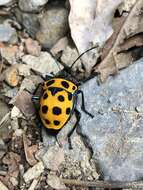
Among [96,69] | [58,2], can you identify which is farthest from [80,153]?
[58,2]

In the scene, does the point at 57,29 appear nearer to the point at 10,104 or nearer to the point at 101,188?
the point at 10,104

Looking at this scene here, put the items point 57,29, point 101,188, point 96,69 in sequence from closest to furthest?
point 101,188, point 96,69, point 57,29

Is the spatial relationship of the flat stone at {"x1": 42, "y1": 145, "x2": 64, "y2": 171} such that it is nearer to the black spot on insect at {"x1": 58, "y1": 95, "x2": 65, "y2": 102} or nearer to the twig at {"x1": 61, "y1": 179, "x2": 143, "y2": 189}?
the twig at {"x1": 61, "y1": 179, "x2": 143, "y2": 189}

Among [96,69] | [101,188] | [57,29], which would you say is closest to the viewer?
[101,188]

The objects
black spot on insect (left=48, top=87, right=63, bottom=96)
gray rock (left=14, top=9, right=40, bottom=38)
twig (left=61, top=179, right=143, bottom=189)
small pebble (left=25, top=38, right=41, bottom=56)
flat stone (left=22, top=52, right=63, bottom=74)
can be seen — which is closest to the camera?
twig (left=61, top=179, right=143, bottom=189)

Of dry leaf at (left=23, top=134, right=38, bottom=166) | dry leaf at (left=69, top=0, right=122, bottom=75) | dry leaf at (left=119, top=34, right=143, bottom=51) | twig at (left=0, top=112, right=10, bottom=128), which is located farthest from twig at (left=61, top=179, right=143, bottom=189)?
dry leaf at (left=119, top=34, right=143, bottom=51)

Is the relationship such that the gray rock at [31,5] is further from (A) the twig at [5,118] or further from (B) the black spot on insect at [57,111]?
(B) the black spot on insect at [57,111]
